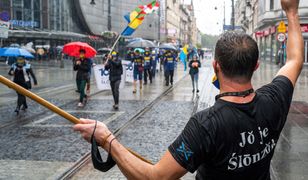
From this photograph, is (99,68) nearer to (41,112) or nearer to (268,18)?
(41,112)

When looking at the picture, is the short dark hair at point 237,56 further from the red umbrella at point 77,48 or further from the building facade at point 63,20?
the building facade at point 63,20

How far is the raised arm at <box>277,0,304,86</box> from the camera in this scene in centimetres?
260

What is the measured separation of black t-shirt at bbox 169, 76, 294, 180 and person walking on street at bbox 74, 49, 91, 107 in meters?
11.8

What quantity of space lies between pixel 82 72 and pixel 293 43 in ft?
38.4

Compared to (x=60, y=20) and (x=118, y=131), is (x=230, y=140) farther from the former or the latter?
A: (x=60, y=20)

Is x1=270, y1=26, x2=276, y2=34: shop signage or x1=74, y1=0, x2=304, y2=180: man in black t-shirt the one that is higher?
x1=270, y1=26, x2=276, y2=34: shop signage

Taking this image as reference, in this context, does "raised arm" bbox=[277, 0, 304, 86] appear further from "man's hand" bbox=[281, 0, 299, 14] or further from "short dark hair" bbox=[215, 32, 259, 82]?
"short dark hair" bbox=[215, 32, 259, 82]

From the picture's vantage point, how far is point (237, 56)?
211cm

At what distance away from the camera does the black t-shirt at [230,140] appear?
1.96 metres

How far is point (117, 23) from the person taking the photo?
76.3 m

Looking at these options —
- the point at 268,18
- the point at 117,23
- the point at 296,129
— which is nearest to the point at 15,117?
the point at 296,129

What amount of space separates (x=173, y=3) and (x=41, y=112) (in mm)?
111025

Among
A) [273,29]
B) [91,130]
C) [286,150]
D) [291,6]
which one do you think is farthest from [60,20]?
[91,130]

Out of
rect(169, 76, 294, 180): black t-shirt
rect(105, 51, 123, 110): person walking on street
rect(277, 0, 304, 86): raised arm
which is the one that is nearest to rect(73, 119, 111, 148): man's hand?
rect(169, 76, 294, 180): black t-shirt
